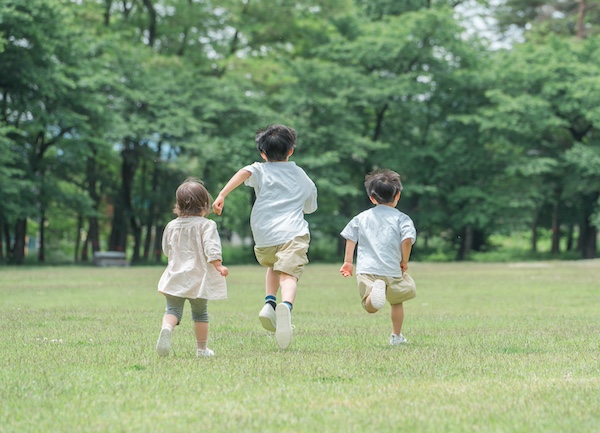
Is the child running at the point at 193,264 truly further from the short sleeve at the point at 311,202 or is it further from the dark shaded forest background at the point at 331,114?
the dark shaded forest background at the point at 331,114

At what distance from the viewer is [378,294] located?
793 centimetres

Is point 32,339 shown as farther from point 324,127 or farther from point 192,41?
point 192,41

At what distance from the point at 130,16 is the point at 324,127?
11.3 meters

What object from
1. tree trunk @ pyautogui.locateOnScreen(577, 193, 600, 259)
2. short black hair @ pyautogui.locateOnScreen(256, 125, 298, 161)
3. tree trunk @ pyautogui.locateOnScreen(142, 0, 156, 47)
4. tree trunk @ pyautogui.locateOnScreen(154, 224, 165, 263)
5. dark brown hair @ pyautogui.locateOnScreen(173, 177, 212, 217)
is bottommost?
tree trunk @ pyautogui.locateOnScreen(154, 224, 165, 263)

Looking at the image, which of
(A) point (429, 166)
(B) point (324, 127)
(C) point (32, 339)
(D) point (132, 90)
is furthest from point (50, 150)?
(C) point (32, 339)

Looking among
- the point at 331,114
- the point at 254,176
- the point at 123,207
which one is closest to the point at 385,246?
the point at 254,176

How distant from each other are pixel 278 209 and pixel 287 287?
28.3 inches

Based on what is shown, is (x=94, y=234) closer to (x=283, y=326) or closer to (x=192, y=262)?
(x=192, y=262)

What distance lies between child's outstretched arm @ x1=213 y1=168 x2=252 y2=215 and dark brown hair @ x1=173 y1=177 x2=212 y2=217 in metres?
0.08

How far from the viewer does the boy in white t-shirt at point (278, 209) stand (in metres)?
7.93

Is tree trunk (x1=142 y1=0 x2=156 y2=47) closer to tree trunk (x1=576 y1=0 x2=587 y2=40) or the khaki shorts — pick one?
tree trunk (x1=576 y1=0 x2=587 y2=40)

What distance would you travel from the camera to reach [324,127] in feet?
134

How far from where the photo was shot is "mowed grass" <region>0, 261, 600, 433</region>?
4.44 m

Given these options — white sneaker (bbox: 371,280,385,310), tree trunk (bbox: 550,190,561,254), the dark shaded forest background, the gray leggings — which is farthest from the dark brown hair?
tree trunk (bbox: 550,190,561,254)
